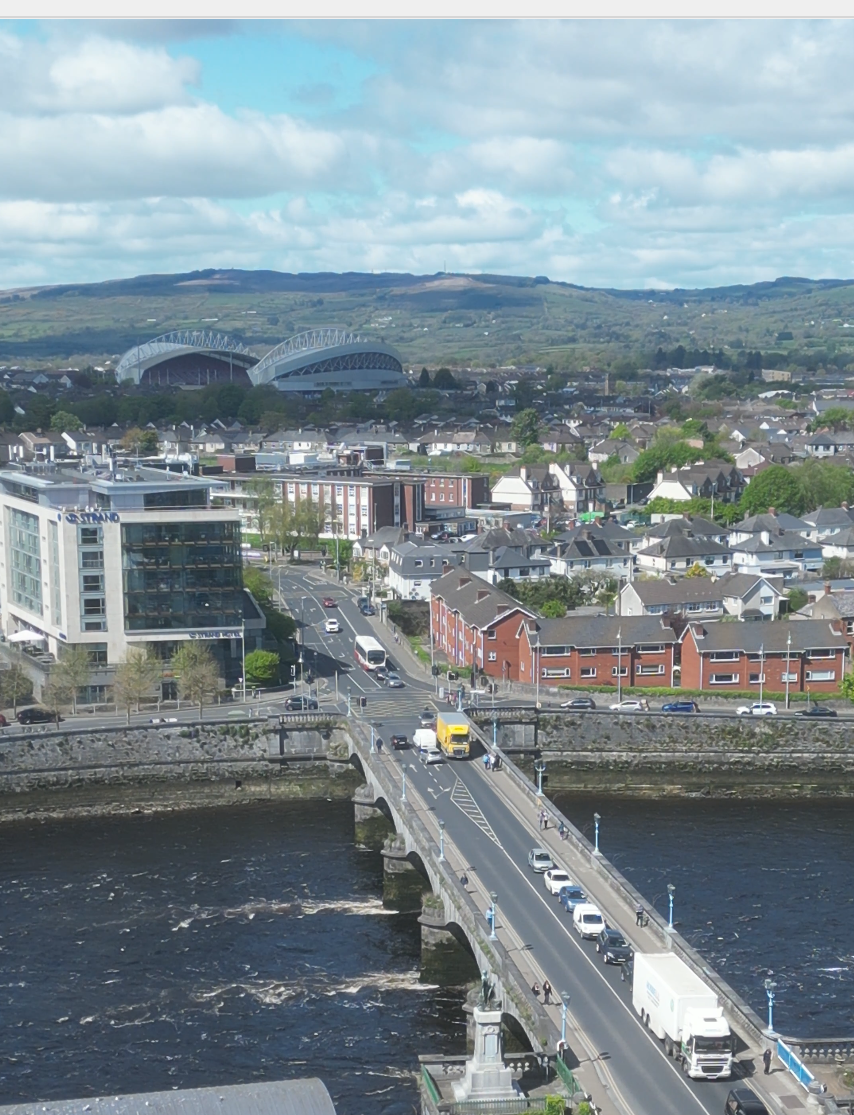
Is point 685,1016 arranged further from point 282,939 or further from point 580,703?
point 580,703

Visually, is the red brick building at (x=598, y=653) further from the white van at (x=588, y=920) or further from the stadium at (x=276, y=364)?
the stadium at (x=276, y=364)

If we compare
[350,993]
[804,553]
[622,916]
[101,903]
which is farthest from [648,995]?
→ [804,553]

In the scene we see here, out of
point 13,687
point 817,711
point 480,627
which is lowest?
point 817,711

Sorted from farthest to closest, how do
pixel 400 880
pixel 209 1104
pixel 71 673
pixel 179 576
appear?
pixel 179 576 → pixel 71 673 → pixel 400 880 → pixel 209 1104

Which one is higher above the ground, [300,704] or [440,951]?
[300,704]

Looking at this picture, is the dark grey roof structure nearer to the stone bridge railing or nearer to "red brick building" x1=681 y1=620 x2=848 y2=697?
the stone bridge railing

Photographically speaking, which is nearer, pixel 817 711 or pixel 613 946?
pixel 613 946

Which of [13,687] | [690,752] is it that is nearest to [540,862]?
[690,752]
